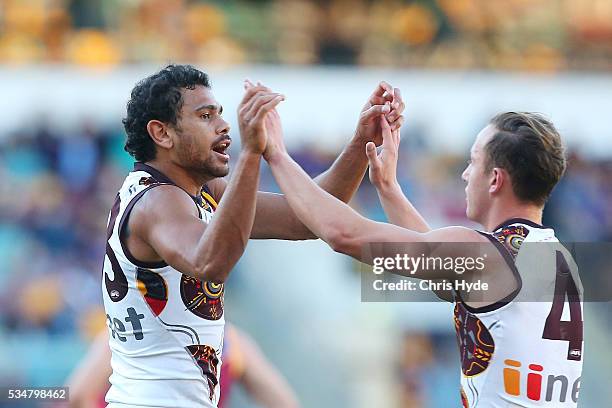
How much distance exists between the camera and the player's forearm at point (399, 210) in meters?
4.86

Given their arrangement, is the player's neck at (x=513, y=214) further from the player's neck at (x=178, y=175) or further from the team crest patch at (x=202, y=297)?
the player's neck at (x=178, y=175)

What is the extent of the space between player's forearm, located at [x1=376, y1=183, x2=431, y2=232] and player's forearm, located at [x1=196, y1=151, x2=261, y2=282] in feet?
2.55

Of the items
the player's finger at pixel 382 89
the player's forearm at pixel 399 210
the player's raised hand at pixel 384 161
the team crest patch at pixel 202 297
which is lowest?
the team crest patch at pixel 202 297

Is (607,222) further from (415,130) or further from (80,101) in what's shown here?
(80,101)

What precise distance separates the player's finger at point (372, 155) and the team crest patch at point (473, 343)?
2.78 ft

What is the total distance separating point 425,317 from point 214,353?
7.80m

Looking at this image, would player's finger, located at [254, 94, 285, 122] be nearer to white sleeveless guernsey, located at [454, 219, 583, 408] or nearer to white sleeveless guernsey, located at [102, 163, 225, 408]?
white sleeveless guernsey, located at [102, 163, 225, 408]

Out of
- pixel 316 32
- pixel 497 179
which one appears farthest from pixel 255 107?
pixel 316 32

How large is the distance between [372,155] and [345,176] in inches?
18.9

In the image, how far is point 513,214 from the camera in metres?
4.34

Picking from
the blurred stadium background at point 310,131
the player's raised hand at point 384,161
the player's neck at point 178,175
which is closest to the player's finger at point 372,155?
the player's raised hand at point 384,161

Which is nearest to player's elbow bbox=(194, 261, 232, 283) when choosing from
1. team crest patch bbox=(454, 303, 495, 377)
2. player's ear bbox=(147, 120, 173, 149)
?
player's ear bbox=(147, 120, 173, 149)

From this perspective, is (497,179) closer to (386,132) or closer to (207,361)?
(386,132)

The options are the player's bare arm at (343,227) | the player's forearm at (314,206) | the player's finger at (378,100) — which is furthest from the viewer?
the player's finger at (378,100)
